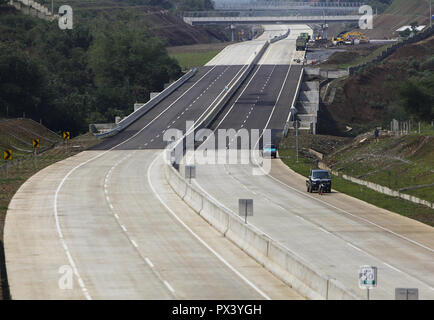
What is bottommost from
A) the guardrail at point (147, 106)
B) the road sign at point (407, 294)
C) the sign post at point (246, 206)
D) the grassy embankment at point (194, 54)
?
the sign post at point (246, 206)

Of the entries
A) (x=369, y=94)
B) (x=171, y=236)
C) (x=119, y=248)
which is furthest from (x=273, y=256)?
(x=369, y=94)

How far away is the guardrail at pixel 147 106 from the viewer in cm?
9975

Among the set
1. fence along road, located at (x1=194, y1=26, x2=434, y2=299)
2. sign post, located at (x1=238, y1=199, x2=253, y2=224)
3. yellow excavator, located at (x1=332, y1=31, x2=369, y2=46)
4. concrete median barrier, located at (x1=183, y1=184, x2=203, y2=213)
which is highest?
yellow excavator, located at (x1=332, y1=31, x2=369, y2=46)

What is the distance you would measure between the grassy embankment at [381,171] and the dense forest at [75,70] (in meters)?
36.1

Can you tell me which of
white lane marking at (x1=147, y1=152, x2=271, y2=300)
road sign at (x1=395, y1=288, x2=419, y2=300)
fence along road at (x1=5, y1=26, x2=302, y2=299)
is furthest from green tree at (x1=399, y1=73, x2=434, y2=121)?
road sign at (x1=395, y1=288, x2=419, y2=300)

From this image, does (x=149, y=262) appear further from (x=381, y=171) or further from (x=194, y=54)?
(x=194, y=54)

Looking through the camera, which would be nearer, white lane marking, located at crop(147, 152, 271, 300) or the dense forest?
white lane marking, located at crop(147, 152, 271, 300)

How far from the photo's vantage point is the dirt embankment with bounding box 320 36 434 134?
12156 centimetres

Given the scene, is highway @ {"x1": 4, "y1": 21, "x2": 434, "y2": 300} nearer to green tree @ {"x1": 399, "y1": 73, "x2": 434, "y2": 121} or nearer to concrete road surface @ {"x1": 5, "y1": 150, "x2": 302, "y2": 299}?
concrete road surface @ {"x1": 5, "y1": 150, "x2": 302, "y2": 299}

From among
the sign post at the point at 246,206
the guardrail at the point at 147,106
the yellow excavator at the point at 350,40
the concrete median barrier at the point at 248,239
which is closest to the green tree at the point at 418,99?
the guardrail at the point at 147,106

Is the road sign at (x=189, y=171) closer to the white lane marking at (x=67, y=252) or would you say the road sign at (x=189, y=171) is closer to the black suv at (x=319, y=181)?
the black suv at (x=319, y=181)

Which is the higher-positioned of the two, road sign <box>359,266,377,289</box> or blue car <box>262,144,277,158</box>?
road sign <box>359,266,377,289</box>

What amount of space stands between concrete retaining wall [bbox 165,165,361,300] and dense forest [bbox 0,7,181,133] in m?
65.5
